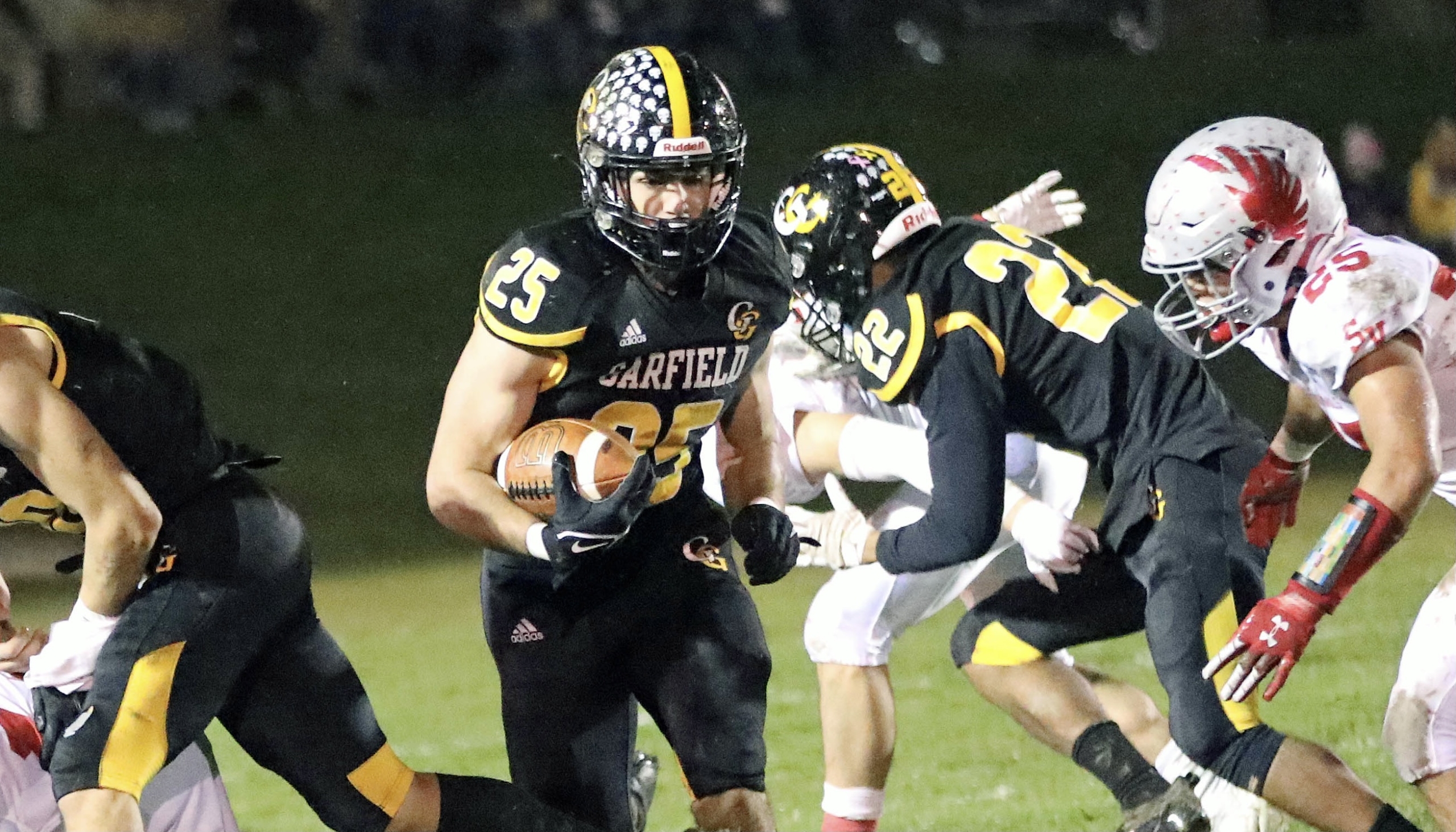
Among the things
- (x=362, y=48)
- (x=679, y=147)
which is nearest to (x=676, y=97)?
(x=679, y=147)

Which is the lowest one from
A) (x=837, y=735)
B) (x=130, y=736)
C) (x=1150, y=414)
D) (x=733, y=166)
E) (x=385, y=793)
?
(x=837, y=735)

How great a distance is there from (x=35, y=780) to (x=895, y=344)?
1.67 metres

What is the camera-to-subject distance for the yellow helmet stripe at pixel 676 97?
2.97 m

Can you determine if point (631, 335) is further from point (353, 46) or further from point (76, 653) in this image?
point (353, 46)

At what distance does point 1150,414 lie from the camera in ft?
10.9

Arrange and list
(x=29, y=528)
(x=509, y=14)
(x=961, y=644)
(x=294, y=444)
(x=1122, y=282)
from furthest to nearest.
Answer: (x=509, y=14)
(x=1122, y=282)
(x=294, y=444)
(x=29, y=528)
(x=961, y=644)

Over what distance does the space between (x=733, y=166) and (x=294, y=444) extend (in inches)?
167

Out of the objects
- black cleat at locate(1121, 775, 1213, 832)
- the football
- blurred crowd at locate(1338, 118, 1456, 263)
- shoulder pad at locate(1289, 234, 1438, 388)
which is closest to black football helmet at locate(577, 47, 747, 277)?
the football

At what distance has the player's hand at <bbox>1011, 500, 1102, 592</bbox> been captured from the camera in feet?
11.0

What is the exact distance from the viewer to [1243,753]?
3080 millimetres

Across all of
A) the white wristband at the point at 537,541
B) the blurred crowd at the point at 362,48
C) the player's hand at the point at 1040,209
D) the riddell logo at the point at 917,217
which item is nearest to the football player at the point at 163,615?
the white wristband at the point at 537,541

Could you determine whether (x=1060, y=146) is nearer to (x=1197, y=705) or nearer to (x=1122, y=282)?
(x=1122, y=282)

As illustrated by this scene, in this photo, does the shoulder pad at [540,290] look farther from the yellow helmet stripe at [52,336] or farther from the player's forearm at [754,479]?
the yellow helmet stripe at [52,336]

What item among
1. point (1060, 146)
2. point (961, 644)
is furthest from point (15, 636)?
point (1060, 146)
